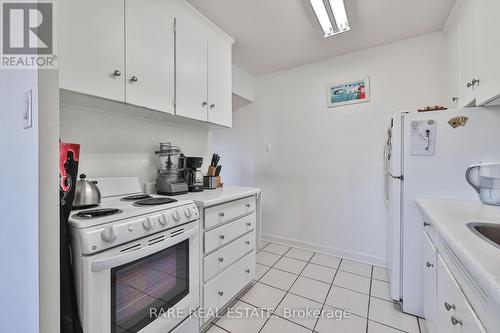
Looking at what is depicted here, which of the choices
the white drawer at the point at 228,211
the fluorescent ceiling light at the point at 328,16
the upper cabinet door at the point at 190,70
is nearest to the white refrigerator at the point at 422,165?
the fluorescent ceiling light at the point at 328,16

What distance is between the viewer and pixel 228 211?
1594 mm

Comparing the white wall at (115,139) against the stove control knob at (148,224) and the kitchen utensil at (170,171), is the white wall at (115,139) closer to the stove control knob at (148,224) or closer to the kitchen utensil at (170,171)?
the kitchen utensil at (170,171)

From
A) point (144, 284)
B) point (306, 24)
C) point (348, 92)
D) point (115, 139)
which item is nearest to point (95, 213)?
point (144, 284)

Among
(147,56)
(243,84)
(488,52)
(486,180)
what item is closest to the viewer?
(488,52)

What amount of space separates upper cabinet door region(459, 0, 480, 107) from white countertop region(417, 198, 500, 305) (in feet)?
2.30

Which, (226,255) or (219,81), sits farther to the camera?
(219,81)

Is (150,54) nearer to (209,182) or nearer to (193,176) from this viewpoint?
(193,176)

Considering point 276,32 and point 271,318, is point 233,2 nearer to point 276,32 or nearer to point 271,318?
point 276,32

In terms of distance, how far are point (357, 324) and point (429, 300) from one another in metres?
0.52

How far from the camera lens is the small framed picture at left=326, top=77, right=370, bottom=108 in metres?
2.38

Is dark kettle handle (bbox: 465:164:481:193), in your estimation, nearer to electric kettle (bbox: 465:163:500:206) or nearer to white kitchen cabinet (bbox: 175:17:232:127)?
electric kettle (bbox: 465:163:500:206)

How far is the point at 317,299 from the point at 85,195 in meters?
1.84

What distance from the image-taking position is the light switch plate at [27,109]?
69 cm

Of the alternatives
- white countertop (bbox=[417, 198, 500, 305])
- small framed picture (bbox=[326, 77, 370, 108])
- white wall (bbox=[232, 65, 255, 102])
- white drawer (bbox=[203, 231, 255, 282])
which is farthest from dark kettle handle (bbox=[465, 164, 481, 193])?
white wall (bbox=[232, 65, 255, 102])
